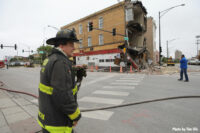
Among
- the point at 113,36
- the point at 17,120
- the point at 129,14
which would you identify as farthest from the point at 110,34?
the point at 17,120

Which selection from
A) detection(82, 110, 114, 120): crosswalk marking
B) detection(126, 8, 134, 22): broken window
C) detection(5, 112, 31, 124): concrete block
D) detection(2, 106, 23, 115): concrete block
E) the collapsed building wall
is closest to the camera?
detection(5, 112, 31, 124): concrete block

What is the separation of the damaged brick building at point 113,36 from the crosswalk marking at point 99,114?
15156mm

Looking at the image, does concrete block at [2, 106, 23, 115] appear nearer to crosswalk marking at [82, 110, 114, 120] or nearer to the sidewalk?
the sidewalk

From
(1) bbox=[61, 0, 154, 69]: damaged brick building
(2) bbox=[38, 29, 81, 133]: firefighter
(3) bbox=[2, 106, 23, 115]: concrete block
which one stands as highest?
(1) bbox=[61, 0, 154, 69]: damaged brick building

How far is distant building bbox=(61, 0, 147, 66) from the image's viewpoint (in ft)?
66.8

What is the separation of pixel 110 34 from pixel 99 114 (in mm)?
20530

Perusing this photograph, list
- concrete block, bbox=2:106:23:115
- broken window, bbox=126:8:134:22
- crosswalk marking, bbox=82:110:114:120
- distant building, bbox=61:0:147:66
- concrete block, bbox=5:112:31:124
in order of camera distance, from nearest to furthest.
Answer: concrete block, bbox=5:112:31:124 < crosswalk marking, bbox=82:110:114:120 < concrete block, bbox=2:106:23:115 < broken window, bbox=126:8:134:22 < distant building, bbox=61:0:147:66

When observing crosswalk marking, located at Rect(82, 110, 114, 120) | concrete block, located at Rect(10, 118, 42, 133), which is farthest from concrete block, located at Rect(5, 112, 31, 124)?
crosswalk marking, located at Rect(82, 110, 114, 120)

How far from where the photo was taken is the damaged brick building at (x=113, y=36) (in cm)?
2009

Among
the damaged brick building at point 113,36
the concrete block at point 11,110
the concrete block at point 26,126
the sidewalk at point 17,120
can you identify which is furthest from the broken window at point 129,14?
the concrete block at point 26,126

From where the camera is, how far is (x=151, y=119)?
9.96ft

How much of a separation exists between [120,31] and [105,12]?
18.4 feet

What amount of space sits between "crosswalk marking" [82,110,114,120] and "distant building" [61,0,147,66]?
15.1m

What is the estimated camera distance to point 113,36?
2188cm
